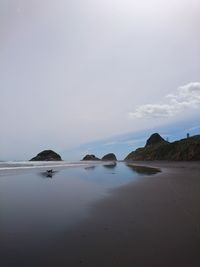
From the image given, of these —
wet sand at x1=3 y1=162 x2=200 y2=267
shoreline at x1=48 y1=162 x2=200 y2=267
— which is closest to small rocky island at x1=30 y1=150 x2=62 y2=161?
shoreline at x1=48 y1=162 x2=200 y2=267

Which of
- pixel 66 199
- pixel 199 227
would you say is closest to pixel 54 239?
pixel 199 227

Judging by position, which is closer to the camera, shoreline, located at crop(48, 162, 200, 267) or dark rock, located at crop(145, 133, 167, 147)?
shoreline, located at crop(48, 162, 200, 267)

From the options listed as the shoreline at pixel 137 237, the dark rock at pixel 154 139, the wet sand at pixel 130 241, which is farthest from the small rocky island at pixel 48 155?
the wet sand at pixel 130 241

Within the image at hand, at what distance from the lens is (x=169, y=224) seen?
26.8 ft

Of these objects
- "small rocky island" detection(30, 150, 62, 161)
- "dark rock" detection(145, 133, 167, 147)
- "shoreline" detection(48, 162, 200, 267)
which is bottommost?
"shoreline" detection(48, 162, 200, 267)

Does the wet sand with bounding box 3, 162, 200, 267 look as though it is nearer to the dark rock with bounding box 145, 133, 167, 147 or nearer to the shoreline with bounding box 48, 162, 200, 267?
the shoreline with bounding box 48, 162, 200, 267

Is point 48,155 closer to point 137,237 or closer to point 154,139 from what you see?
point 154,139

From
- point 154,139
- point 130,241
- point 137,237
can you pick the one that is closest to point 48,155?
point 154,139

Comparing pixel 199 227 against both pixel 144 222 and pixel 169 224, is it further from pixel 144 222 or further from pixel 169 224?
pixel 144 222

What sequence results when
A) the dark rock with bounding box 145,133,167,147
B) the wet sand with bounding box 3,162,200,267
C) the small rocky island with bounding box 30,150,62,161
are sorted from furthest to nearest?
the small rocky island with bounding box 30,150,62,161 → the dark rock with bounding box 145,133,167,147 → the wet sand with bounding box 3,162,200,267

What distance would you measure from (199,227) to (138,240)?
6.78 feet

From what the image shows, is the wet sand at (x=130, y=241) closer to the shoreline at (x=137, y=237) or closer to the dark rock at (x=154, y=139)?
the shoreline at (x=137, y=237)

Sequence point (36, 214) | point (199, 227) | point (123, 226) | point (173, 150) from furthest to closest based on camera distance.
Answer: point (173, 150)
point (36, 214)
point (123, 226)
point (199, 227)

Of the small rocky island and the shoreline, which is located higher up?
the small rocky island
